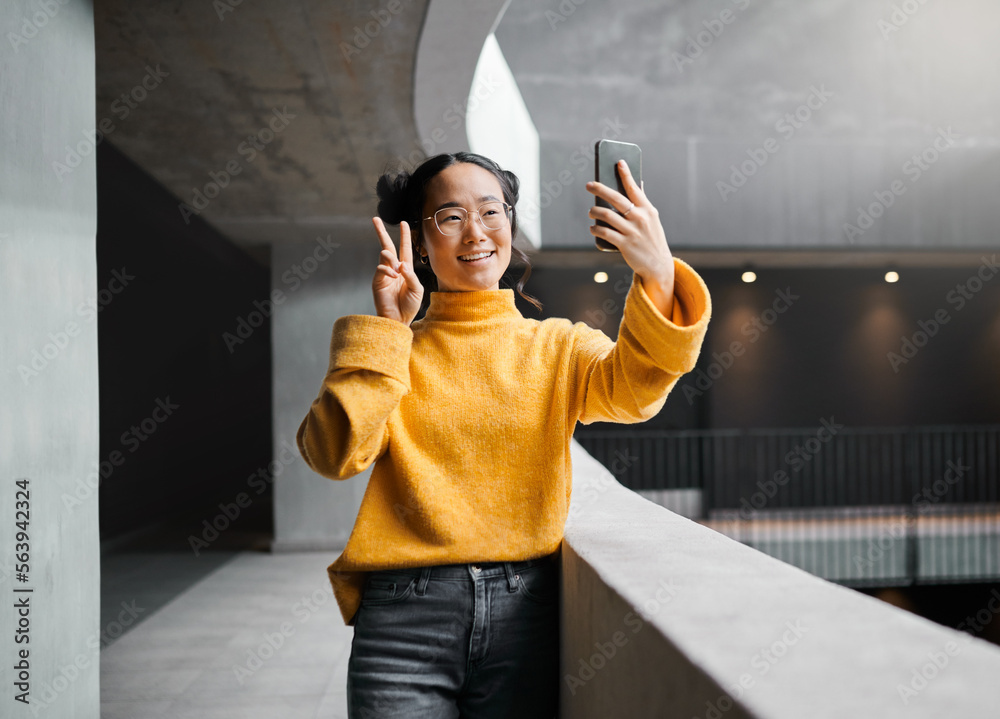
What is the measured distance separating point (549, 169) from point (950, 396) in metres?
6.20

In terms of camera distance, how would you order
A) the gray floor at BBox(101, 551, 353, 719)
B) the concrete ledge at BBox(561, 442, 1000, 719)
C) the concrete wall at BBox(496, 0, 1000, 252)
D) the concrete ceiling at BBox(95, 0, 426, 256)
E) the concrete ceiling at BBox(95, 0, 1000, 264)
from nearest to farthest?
the concrete ledge at BBox(561, 442, 1000, 719) → the concrete ceiling at BBox(95, 0, 426, 256) → the concrete ceiling at BBox(95, 0, 1000, 264) → the gray floor at BBox(101, 551, 353, 719) → the concrete wall at BBox(496, 0, 1000, 252)

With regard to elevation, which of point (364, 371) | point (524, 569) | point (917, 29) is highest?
point (917, 29)

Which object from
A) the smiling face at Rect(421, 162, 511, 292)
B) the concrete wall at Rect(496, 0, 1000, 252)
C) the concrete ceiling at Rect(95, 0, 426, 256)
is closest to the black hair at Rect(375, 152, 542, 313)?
the smiling face at Rect(421, 162, 511, 292)

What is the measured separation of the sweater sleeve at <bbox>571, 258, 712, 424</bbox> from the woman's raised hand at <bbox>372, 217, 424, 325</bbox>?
0.29 m

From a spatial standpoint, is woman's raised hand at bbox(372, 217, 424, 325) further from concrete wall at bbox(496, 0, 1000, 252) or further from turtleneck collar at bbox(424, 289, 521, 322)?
concrete wall at bbox(496, 0, 1000, 252)

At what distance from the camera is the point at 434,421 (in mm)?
1135

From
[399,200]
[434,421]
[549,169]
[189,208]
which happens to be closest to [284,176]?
[189,208]

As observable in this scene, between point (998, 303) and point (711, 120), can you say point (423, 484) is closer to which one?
point (711, 120)

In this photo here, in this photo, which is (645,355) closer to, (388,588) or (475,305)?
(475,305)

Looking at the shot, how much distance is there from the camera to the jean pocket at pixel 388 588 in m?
1.11

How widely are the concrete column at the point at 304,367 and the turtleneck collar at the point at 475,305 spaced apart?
542 centimetres

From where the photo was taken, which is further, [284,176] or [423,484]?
[284,176]

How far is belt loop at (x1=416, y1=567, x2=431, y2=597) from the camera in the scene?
110cm

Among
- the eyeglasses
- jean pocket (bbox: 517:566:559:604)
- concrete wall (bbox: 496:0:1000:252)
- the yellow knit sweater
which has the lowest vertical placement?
jean pocket (bbox: 517:566:559:604)
